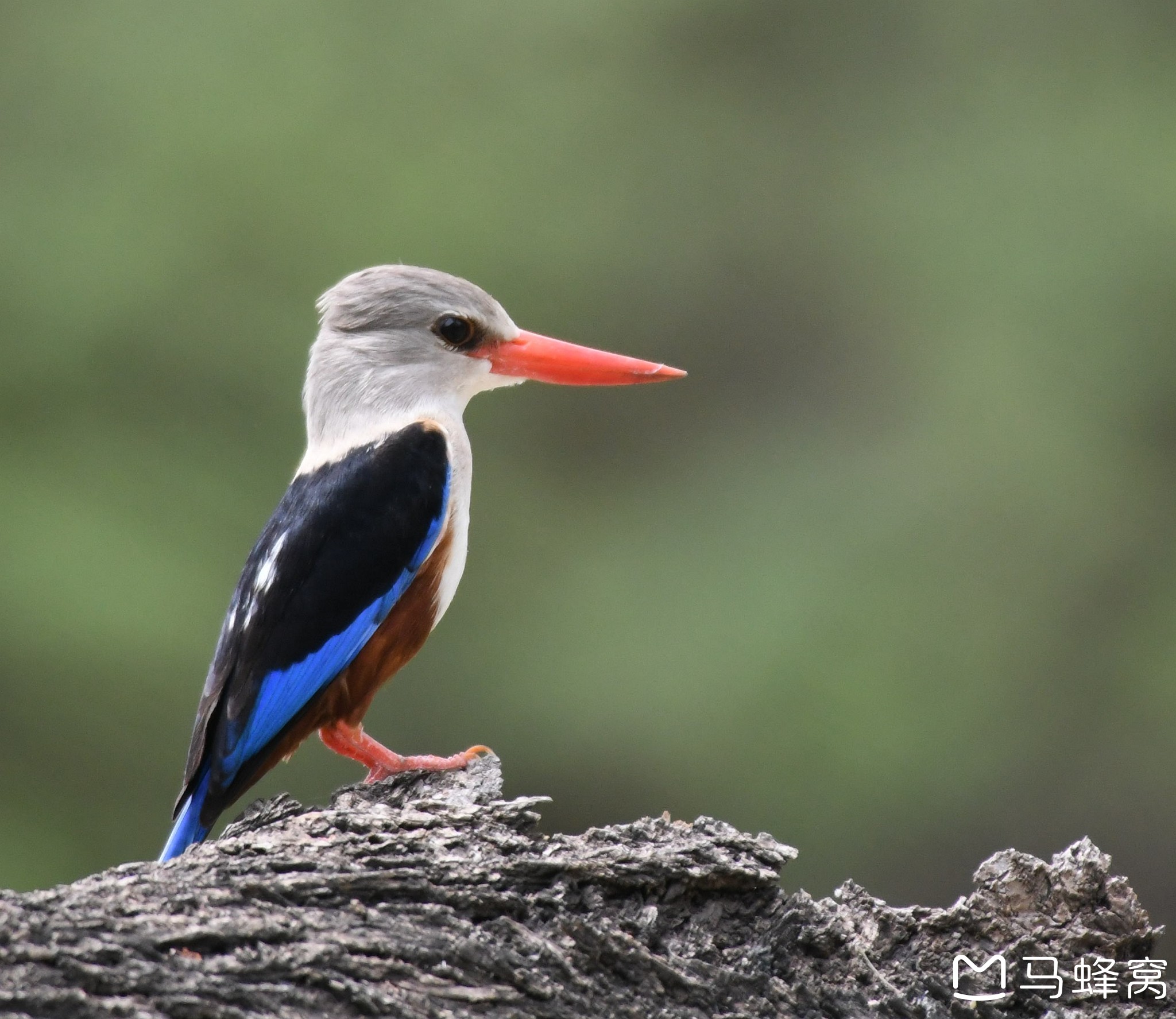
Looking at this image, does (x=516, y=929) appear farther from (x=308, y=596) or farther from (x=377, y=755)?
(x=308, y=596)

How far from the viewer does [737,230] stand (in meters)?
7.88

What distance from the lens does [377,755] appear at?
2830 mm

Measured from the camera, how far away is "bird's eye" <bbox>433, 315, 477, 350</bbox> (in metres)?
3.15

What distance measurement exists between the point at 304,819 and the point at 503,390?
17.1ft

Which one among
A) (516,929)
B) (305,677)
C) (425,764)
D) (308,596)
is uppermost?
(308,596)

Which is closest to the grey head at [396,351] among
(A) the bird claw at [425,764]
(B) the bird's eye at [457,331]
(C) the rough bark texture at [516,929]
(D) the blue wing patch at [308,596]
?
(B) the bird's eye at [457,331]

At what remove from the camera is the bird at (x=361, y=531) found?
272 centimetres

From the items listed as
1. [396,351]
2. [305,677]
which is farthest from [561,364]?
[305,677]

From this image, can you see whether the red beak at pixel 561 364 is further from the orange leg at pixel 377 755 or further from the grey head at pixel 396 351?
the orange leg at pixel 377 755

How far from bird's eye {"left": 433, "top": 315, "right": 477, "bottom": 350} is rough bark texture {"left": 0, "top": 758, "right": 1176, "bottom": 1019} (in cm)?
124

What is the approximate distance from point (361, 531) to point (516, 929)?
46.7 inches

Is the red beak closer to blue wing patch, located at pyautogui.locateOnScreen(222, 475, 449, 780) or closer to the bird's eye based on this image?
the bird's eye

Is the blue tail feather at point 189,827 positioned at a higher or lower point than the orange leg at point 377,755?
lower

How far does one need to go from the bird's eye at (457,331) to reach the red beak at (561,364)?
0.04 metres
